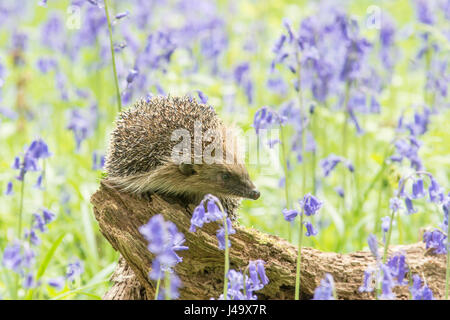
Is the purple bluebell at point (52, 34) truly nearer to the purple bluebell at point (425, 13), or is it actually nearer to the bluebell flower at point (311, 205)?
the purple bluebell at point (425, 13)

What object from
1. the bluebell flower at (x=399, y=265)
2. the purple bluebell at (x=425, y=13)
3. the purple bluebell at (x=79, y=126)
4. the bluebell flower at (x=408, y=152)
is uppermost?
the purple bluebell at (x=425, y=13)

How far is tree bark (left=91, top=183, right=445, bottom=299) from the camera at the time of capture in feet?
14.8

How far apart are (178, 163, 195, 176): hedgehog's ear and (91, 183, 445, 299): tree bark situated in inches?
14.3

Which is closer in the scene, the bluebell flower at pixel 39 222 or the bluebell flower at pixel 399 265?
the bluebell flower at pixel 399 265

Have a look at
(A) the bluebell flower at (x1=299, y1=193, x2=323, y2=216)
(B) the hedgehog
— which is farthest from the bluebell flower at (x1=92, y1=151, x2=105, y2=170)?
A: (A) the bluebell flower at (x1=299, y1=193, x2=323, y2=216)

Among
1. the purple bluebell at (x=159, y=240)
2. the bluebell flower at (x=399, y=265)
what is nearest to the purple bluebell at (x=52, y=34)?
the purple bluebell at (x=159, y=240)

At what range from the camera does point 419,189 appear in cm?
429

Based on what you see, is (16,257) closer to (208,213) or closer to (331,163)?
(208,213)

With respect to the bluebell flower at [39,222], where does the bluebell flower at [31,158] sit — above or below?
above

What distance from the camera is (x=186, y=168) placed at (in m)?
5.21

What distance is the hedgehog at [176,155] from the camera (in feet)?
16.5

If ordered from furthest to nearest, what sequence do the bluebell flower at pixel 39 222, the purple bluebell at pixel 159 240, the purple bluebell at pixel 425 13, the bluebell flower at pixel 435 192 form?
1. the purple bluebell at pixel 425 13
2. the bluebell flower at pixel 39 222
3. the bluebell flower at pixel 435 192
4. the purple bluebell at pixel 159 240

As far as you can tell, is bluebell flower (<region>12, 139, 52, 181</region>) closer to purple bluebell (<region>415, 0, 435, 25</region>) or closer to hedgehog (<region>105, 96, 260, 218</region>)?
hedgehog (<region>105, 96, 260, 218</region>)
